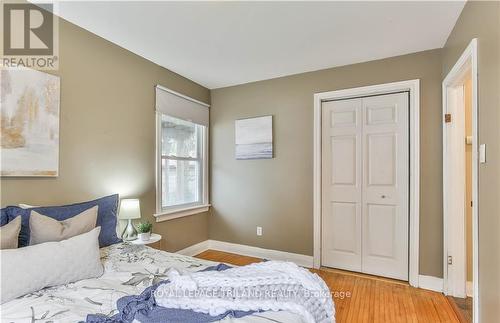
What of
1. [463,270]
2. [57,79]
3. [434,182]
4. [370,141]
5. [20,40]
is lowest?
[463,270]

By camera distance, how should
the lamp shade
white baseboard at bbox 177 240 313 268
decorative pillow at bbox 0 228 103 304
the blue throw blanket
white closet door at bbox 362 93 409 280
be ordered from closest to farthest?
the blue throw blanket, decorative pillow at bbox 0 228 103 304, the lamp shade, white closet door at bbox 362 93 409 280, white baseboard at bbox 177 240 313 268

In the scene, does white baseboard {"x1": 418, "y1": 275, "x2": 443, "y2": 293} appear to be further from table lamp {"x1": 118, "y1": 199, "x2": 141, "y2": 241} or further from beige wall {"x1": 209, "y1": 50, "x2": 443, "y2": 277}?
table lamp {"x1": 118, "y1": 199, "x2": 141, "y2": 241}

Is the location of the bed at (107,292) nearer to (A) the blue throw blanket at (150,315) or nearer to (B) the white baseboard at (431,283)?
(A) the blue throw blanket at (150,315)

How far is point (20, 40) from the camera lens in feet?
6.17

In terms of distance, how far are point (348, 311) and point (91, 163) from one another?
2.65m

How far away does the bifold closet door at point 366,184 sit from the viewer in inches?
111

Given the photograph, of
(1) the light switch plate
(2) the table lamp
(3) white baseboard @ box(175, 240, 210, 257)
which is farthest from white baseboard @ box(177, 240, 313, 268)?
(1) the light switch plate

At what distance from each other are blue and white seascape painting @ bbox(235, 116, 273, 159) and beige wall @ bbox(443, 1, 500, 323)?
2203 mm

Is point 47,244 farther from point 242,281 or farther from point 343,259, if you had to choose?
point 343,259

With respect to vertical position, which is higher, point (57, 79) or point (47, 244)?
point (57, 79)

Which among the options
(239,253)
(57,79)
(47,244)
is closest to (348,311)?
(239,253)

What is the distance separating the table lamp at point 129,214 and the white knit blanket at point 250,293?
52.6 inches

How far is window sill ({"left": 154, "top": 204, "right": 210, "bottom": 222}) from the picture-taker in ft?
9.99

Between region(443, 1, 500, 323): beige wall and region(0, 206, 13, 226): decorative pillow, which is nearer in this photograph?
region(443, 1, 500, 323): beige wall
